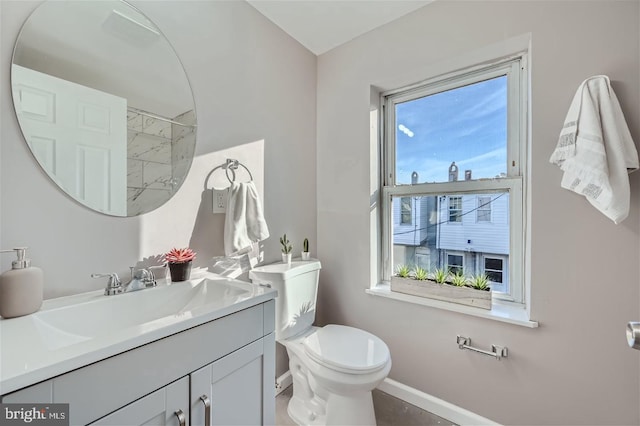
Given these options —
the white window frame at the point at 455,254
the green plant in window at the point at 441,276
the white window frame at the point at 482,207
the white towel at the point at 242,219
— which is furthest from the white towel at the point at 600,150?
the white towel at the point at 242,219

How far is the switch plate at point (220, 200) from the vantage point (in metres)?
1.37

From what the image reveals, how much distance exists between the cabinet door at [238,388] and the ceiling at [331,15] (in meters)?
1.73

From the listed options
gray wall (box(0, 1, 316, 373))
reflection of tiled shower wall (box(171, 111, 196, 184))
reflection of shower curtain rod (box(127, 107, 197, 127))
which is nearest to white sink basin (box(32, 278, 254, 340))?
gray wall (box(0, 1, 316, 373))

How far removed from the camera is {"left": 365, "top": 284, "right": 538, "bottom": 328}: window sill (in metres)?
1.30

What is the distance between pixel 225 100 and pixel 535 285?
1751 mm

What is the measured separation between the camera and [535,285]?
1.28 metres

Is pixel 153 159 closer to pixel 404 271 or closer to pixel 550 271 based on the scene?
pixel 404 271

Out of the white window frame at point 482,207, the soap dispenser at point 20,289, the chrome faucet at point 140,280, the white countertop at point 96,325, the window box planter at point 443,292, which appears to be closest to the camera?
the white countertop at point 96,325

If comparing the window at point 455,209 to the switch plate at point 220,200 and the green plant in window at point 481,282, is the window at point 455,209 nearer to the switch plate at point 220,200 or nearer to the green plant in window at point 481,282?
the green plant in window at point 481,282

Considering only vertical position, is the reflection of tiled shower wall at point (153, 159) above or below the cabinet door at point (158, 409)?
above

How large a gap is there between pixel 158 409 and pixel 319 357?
73 cm

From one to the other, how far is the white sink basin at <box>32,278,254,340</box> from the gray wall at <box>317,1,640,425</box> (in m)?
1.07

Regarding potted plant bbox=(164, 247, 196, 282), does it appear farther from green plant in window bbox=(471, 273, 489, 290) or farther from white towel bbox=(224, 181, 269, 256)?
green plant in window bbox=(471, 273, 489, 290)

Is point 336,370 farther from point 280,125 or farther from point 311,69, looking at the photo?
point 311,69
